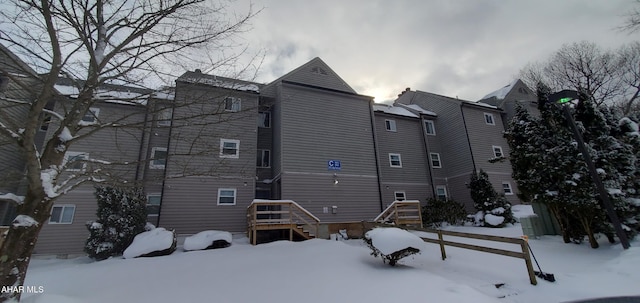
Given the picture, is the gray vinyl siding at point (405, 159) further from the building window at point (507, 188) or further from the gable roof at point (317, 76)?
the building window at point (507, 188)

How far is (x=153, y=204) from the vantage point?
Answer: 13453mm

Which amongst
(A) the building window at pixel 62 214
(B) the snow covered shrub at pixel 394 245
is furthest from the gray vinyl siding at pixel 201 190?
(B) the snow covered shrub at pixel 394 245

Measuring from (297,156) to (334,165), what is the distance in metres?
2.27

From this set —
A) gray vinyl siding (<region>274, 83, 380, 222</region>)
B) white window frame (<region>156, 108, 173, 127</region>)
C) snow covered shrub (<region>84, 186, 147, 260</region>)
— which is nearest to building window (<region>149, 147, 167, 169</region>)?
white window frame (<region>156, 108, 173, 127</region>)

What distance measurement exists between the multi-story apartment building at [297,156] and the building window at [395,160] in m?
0.09

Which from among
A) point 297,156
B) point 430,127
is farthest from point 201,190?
point 430,127

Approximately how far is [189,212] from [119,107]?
7.76 m

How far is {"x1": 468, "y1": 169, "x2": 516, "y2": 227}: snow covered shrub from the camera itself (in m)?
13.9

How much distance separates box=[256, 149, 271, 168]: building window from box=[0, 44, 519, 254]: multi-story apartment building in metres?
0.06

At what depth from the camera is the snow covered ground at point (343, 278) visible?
5012 millimetres

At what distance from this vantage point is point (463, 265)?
7.00 m

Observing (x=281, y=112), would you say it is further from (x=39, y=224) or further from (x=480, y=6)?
(x=39, y=224)

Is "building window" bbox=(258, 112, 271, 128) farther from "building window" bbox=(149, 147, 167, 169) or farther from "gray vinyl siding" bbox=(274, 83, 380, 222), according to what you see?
"building window" bbox=(149, 147, 167, 169)

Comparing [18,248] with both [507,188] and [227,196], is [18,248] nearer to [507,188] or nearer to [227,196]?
[227,196]
